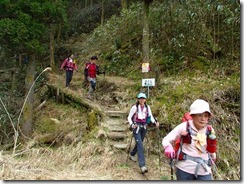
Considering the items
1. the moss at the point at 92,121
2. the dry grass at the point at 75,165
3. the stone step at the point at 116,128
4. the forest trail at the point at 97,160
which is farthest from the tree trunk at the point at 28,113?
the stone step at the point at 116,128

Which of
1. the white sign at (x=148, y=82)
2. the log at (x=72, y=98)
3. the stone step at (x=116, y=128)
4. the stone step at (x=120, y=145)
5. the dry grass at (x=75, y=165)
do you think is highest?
the white sign at (x=148, y=82)

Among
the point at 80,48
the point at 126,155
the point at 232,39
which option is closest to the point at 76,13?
the point at 80,48

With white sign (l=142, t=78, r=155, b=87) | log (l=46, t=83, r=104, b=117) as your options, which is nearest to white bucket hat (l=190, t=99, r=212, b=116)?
log (l=46, t=83, r=104, b=117)

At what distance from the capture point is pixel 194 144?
377 cm

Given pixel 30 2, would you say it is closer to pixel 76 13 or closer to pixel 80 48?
pixel 80 48

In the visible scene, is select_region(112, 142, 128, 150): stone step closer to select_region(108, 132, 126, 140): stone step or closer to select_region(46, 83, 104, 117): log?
select_region(108, 132, 126, 140): stone step

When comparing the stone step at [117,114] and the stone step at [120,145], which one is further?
the stone step at [117,114]

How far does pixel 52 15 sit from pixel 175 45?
5064 mm

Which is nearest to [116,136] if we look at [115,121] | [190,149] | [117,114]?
[115,121]

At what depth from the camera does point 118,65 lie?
596 inches

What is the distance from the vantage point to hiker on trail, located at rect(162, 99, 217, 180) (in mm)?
3721

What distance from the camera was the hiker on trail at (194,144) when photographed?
3.72 metres

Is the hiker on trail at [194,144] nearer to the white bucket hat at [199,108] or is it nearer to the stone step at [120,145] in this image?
the white bucket hat at [199,108]

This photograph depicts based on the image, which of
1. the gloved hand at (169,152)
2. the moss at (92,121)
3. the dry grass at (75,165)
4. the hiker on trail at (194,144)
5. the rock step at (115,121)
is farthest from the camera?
the rock step at (115,121)
